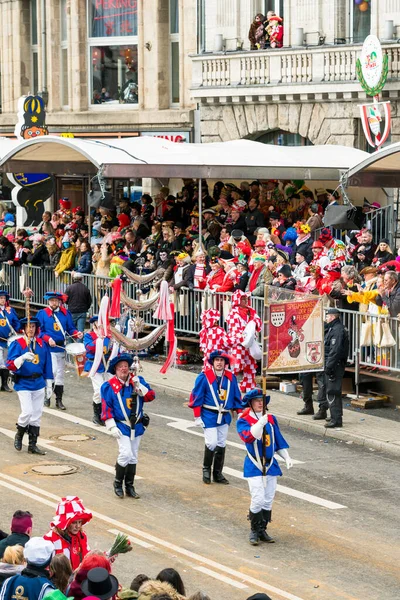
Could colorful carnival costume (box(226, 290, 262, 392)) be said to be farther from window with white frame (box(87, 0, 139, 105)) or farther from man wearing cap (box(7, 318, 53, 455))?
window with white frame (box(87, 0, 139, 105))

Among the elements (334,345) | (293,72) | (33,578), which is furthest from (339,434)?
(293,72)

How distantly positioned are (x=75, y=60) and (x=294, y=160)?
39.5ft

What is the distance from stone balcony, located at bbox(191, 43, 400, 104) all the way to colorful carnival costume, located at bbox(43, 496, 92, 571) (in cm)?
1677

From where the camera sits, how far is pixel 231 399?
16.1 m

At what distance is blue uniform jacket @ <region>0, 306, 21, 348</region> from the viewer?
72.7 feet

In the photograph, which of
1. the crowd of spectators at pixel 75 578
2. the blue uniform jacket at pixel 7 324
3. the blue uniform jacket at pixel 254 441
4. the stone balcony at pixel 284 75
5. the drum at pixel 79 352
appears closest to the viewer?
the crowd of spectators at pixel 75 578

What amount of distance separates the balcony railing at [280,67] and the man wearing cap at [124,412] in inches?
497

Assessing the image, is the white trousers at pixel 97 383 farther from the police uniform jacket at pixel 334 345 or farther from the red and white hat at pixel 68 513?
the red and white hat at pixel 68 513

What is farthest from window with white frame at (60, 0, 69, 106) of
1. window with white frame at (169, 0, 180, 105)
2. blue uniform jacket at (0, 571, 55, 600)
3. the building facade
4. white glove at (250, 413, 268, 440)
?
blue uniform jacket at (0, 571, 55, 600)

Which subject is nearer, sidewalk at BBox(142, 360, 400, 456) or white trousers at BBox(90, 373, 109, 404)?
sidewalk at BBox(142, 360, 400, 456)

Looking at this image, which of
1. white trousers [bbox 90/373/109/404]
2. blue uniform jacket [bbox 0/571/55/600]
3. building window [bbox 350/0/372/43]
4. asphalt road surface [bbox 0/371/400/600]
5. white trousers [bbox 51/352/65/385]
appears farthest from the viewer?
building window [bbox 350/0/372/43]

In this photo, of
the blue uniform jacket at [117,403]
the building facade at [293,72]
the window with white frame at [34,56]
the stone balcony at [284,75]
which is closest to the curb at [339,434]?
the blue uniform jacket at [117,403]

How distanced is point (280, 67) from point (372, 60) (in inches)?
136

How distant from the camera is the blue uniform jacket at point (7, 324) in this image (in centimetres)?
2216
